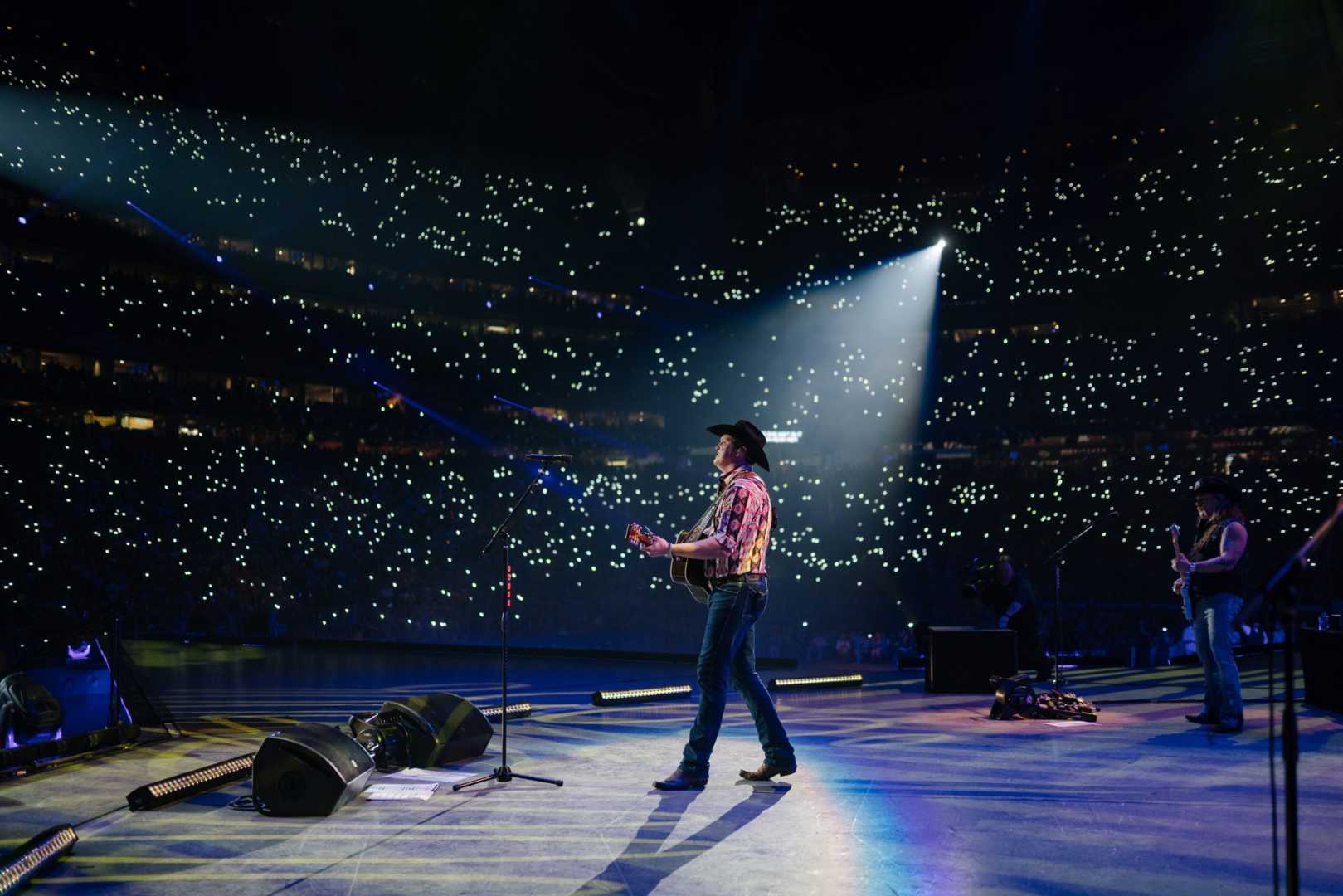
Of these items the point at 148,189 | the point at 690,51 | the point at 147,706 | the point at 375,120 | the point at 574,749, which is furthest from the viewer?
the point at 375,120

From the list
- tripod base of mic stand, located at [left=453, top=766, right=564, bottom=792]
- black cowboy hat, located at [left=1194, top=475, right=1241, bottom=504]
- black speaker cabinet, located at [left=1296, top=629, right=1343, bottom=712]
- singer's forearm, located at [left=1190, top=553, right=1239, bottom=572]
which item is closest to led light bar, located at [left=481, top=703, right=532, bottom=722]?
tripod base of mic stand, located at [left=453, top=766, right=564, bottom=792]

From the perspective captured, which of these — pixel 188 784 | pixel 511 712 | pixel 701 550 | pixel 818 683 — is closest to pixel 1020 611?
pixel 818 683

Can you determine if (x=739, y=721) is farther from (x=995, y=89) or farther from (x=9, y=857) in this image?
(x=995, y=89)

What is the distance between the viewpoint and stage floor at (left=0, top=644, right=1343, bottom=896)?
3404 millimetres

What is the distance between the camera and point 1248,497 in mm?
20219

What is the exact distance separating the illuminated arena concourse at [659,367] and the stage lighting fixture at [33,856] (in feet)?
6.22

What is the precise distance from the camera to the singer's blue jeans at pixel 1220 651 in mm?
6352

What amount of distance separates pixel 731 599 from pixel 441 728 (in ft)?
6.33

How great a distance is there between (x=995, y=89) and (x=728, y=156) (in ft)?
25.2

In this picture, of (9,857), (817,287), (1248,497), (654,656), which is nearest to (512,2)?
(817,287)

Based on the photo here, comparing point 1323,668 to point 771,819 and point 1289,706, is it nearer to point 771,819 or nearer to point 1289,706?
point 771,819

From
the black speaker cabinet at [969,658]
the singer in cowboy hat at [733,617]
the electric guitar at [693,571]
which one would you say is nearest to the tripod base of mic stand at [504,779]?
the singer in cowboy hat at [733,617]

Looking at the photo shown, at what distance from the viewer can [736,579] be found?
193 inches

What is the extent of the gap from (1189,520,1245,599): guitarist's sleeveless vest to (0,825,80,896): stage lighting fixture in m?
6.58
